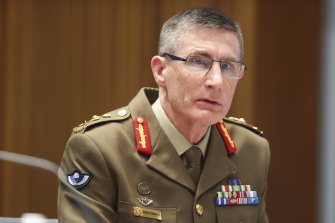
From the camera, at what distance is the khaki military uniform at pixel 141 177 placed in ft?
5.69

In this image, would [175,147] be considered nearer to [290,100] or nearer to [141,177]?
[141,177]

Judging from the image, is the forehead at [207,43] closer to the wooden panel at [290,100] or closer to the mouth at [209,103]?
the mouth at [209,103]

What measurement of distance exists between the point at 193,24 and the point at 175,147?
0.34 metres

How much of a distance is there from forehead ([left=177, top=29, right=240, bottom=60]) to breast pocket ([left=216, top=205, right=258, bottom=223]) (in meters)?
0.43

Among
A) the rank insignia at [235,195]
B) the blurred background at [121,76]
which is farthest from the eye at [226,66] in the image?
the blurred background at [121,76]

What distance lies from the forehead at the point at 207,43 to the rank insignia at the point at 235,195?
0.37 metres

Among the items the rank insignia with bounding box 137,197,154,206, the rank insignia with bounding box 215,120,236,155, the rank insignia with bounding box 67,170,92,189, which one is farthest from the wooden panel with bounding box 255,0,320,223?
the rank insignia with bounding box 67,170,92,189

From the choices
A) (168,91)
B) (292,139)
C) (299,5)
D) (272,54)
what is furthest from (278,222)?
(168,91)

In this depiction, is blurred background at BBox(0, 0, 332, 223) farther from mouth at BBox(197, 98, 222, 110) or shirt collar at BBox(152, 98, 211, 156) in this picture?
mouth at BBox(197, 98, 222, 110)

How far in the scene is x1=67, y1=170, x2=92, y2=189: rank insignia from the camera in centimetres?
172

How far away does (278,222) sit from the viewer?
3.00 m

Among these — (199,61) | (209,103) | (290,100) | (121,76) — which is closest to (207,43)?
(199,61)

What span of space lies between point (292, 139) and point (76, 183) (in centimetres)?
150

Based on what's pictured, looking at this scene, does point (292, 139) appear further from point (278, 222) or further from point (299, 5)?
point (299, 5)
